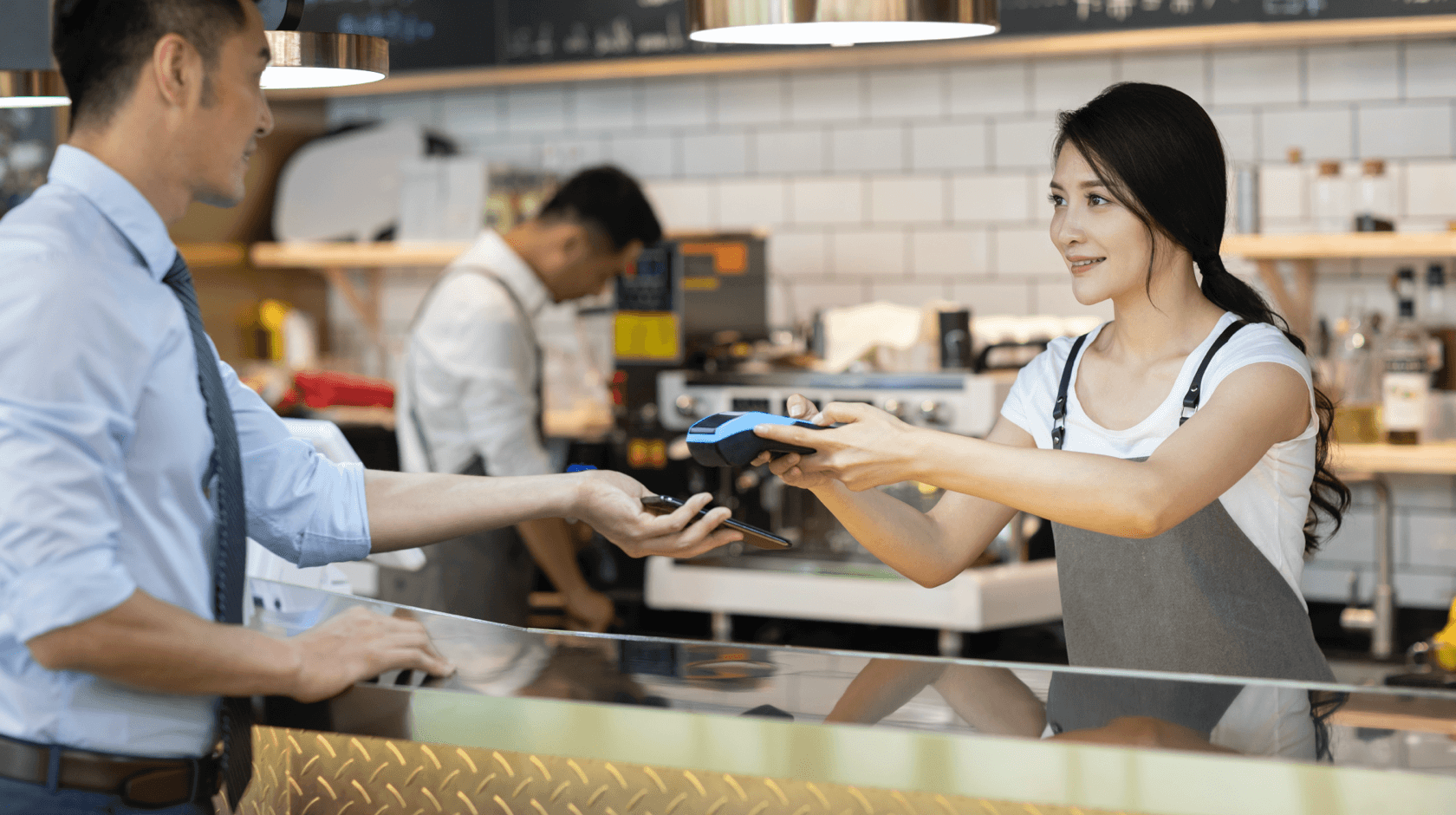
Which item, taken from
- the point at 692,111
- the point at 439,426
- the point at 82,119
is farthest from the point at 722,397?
the point at 82,119

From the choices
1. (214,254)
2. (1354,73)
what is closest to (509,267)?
(214,254)

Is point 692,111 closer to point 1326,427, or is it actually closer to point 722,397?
point 722,397

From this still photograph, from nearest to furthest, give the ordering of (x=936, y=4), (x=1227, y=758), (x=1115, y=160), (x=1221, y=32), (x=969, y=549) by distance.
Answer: (x=1227, y=758), (x=936, y=4), (x=1115, y=160), (x=969, y=549), (x=1221, y=32)

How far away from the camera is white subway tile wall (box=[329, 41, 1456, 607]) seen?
390 centimetres

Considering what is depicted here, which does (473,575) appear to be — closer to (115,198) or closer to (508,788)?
(508,788)

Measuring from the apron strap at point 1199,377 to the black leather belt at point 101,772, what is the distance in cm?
115

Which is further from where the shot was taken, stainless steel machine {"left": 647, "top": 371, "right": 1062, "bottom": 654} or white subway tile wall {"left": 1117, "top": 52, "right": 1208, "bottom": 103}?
white subway tile wall {"left": 1117, "top": 52, "right": 1208, "bottom": 103}

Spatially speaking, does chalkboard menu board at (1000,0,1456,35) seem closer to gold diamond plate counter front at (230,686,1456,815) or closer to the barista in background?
the barista in background

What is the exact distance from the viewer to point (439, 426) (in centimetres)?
331

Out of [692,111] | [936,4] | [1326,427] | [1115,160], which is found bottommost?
[1326,427]

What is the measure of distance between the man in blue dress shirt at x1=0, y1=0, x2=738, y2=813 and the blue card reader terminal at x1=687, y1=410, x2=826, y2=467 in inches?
14.2

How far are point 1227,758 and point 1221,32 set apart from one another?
122 inches

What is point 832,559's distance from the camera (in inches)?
152

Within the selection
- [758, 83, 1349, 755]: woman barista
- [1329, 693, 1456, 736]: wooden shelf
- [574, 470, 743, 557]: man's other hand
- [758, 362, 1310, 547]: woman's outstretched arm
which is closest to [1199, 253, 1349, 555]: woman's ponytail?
[758, 83, 1349, 755]: woman barista
